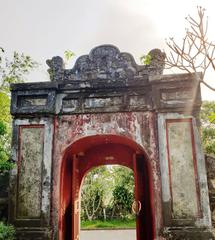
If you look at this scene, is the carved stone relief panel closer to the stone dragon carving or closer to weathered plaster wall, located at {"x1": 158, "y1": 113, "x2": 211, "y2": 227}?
weathered plaster wall, located at {"x1": 158, "y1": 113, "x2": 211, "y2": 227}

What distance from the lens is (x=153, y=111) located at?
6316mm

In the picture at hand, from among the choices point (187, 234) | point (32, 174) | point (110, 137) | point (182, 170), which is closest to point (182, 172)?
point (182, 170)

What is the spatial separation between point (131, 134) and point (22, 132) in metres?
2.41

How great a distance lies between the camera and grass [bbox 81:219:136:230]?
50.4ft

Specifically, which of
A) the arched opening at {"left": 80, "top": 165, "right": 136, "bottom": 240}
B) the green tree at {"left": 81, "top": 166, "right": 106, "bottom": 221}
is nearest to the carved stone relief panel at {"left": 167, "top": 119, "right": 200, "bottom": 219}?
the arched opening at {"left": 80, "top": 165, "right": 136, "bottom": 240}

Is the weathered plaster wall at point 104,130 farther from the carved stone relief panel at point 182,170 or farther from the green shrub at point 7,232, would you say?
the green shrub at point 7,232

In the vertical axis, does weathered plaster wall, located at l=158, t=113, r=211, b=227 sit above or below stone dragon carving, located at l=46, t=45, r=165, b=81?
below

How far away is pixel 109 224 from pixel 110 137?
10902 millimetres

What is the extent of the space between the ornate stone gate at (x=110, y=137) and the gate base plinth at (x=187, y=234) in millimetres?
18

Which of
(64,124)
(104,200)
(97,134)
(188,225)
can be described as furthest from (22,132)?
(104,200)

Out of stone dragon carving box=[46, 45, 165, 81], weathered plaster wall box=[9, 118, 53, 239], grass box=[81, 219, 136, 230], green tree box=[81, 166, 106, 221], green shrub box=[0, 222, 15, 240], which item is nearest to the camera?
green shrub box=[0, 222, 15, 240]

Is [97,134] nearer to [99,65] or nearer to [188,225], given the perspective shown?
[99,65]

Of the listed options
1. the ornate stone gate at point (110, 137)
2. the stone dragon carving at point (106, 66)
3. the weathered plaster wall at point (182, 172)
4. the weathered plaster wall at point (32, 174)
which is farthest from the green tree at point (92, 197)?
the weathered plaster wall at point (182, 172)

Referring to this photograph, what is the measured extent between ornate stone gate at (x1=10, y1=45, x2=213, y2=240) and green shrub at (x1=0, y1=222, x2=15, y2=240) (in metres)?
0.17
